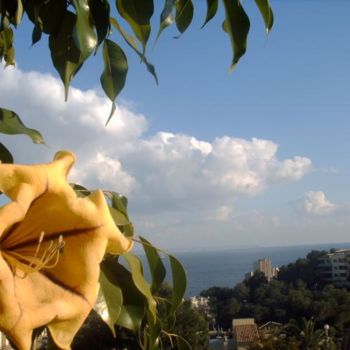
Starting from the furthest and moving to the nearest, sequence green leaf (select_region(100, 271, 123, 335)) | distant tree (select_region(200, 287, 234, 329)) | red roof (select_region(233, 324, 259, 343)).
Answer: distant tree (select_region(200, 287, 234, 329)) → red roof (select_region(233, 324, 259, 343)) → green leaf (select_region(100, 271, 123, 335))

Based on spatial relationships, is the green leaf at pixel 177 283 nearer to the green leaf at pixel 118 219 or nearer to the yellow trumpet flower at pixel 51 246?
the green leaf at pixel 118 219

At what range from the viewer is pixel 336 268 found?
37.5 meters

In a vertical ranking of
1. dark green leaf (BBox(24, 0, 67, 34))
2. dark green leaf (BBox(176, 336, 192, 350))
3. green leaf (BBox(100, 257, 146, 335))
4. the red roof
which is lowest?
the red roof

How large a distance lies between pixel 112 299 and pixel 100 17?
0.46 m

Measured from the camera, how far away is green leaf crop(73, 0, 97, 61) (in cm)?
76

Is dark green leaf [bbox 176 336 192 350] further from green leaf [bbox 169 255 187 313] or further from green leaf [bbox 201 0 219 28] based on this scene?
green leaf [bbox 201 0 219 28]

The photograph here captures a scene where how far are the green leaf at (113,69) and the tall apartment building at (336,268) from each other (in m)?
33.7

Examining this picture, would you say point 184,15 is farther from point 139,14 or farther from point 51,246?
point 51,246

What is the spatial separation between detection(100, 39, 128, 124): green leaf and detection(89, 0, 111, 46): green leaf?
0.04 metres

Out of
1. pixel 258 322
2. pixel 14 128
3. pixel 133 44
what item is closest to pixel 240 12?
pixel 133 44

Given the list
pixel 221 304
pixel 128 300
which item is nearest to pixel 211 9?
pixel 128 300

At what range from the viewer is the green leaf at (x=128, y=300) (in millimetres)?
692

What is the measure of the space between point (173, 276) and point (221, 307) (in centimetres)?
2903

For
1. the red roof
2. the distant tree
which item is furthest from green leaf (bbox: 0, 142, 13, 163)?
the distant tree
